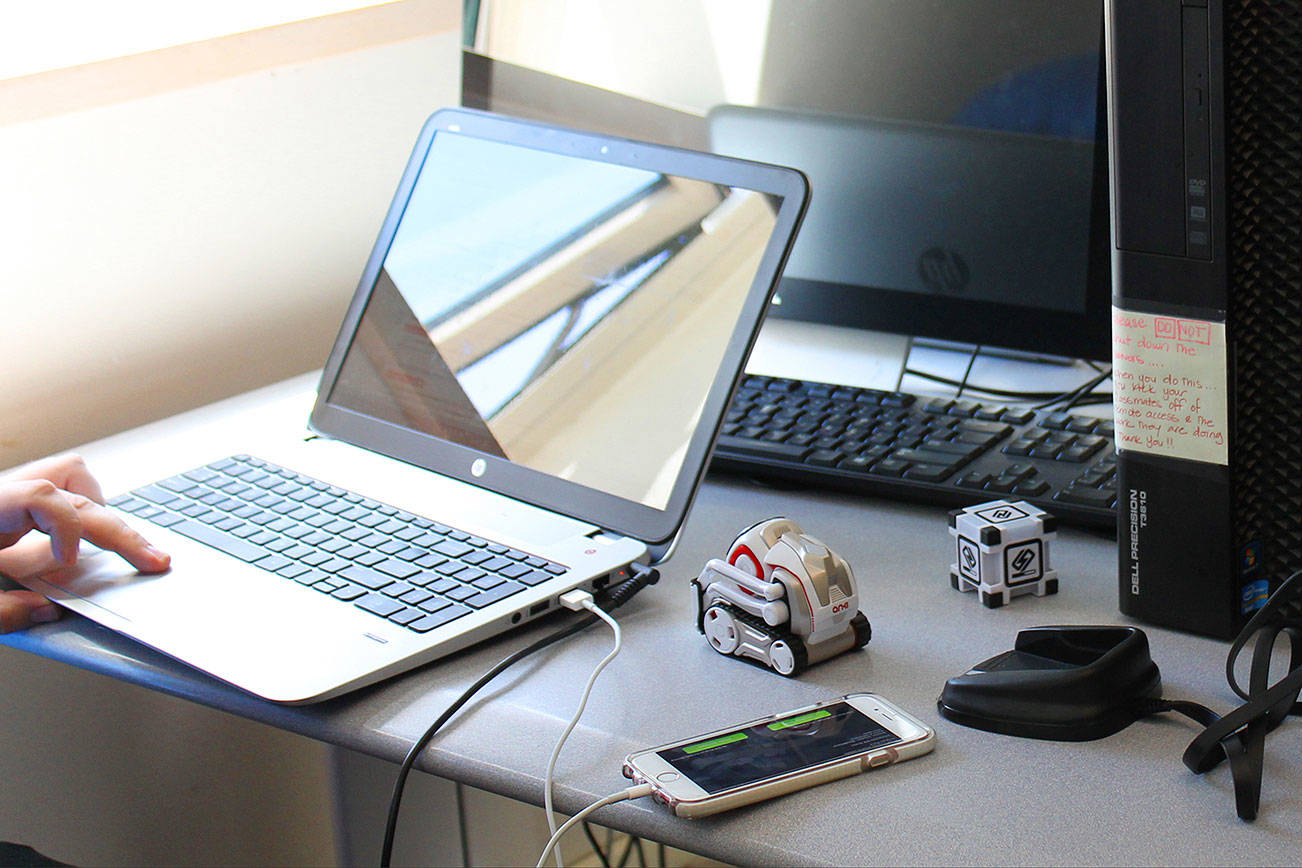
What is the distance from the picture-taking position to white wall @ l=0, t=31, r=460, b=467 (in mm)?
1059

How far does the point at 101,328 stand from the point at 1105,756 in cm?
87

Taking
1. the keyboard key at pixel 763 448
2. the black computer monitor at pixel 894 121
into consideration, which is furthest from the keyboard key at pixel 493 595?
the black computer monitor at pixel 894 121

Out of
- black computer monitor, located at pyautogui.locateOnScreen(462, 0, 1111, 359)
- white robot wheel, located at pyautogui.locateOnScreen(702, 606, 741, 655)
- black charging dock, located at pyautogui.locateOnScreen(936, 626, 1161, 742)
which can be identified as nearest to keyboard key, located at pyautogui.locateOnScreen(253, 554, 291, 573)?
white robot wheel, located at pyautogui.locateOnScreen(702, 606, 741, 655)

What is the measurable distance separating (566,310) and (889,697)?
1.21ft

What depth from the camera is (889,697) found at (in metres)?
0.66

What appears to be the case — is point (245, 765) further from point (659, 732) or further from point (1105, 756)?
point (1105, 756)

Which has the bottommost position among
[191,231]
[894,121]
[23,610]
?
[23,610]

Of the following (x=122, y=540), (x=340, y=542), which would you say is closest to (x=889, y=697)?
(x=340, y=542)

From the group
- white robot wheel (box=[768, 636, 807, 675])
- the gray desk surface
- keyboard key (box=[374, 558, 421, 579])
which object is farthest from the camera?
keyboard key (box=[374, 558, 421, 579])

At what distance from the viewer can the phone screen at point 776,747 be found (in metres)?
0.58

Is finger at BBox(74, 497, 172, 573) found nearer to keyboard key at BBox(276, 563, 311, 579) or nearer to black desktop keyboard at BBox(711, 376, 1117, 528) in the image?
keyboard key at BBox(276, 563, 311, 579)

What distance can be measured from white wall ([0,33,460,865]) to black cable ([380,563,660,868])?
0.49m

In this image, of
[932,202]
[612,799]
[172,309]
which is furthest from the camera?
[172,309]

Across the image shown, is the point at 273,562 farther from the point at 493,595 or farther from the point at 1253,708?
the point at 1253,708
